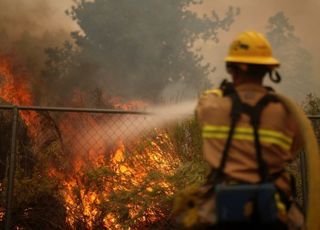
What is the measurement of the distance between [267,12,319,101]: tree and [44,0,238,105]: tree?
328 inches

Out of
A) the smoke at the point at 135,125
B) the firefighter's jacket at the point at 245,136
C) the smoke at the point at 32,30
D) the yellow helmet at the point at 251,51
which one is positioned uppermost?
the smoke at the point at 32,30

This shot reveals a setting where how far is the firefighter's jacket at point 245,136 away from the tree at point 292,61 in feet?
83.6

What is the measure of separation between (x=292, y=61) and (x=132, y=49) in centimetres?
1233

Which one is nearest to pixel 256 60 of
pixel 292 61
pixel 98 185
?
pixel 98 185

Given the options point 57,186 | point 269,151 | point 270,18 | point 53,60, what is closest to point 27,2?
point 53,60

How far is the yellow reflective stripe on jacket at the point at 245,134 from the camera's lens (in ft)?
8.51

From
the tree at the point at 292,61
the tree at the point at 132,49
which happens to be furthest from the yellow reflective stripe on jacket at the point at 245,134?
the tree at the point at 292,61

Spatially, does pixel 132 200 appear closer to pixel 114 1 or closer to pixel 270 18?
pixel 114 1

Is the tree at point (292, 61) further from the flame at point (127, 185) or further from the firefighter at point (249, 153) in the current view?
the firefighter at point (249, 153)

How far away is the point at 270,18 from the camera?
2791 cm

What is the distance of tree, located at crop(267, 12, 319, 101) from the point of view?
2812cm

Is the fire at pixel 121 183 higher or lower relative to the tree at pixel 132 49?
lower

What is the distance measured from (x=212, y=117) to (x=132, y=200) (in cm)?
322

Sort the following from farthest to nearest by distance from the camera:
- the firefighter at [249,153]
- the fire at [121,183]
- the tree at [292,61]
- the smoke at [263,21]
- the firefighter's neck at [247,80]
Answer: the tree at [292,61] → the smoke at [263,21] → the fire at [121,183] → the firefighter's neck at [247,80] → the firefighter at [249,153]
